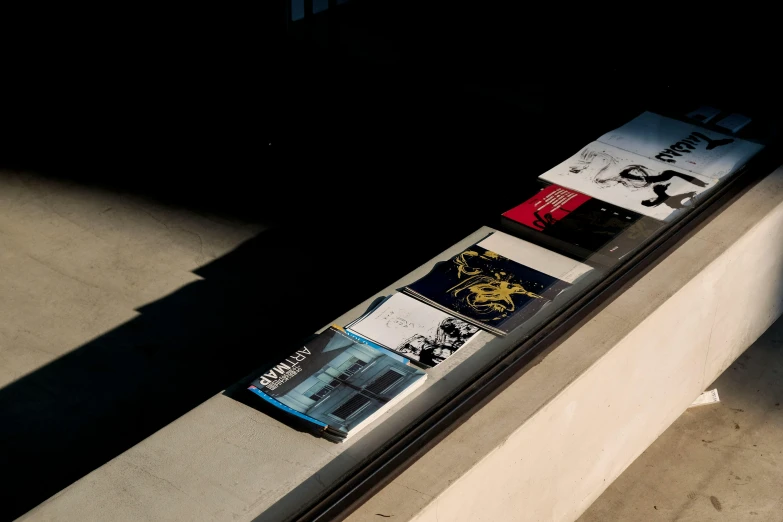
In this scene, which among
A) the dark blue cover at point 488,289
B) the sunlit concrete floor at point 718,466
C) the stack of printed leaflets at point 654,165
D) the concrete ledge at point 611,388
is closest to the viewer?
the concrete ledge at point 611,388

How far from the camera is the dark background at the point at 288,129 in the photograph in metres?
2.64

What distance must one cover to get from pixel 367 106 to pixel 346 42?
267mm

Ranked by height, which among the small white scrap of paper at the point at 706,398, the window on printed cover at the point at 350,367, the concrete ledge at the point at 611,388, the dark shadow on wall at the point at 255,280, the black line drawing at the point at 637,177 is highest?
the black line drawing at the point at 637,177

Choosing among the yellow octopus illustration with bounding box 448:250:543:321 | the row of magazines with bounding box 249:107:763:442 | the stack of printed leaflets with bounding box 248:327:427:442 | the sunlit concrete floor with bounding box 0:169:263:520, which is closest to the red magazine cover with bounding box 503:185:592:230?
the row of magazines with bounding box 249:107:763:442

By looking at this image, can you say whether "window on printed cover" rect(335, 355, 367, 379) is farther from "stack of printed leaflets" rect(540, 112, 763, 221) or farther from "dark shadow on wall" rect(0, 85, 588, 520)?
"stack of printed leaflets" rect(540, 112, 763, 221)

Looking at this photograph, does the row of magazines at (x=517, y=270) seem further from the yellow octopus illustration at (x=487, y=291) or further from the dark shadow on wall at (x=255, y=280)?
the dark shadow on wall at (x=255, y=280)

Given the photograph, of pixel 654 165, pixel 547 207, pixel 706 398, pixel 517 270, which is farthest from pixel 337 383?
pixel 706 398

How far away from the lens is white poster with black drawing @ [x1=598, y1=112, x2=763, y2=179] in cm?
258

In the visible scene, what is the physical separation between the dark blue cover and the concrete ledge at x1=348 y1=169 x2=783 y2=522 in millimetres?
109

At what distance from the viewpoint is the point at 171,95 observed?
4160 millimetres

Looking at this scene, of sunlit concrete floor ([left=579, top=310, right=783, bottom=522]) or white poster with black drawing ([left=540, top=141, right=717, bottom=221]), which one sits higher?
white poster with black drawing ([left=540, top=141, right=717, bottom=221])

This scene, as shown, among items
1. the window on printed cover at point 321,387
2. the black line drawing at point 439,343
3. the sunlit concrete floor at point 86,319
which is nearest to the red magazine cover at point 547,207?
the black line drawing at point 439,343

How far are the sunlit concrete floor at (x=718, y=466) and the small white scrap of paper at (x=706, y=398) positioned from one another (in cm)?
1

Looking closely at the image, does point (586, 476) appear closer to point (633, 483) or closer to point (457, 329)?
point (633, 483)
